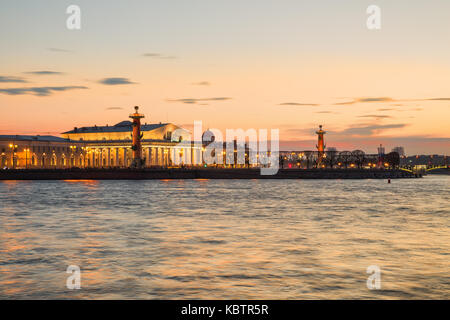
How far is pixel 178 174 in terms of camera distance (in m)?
125

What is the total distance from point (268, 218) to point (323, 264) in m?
17.4

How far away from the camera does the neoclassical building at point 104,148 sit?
140 meters

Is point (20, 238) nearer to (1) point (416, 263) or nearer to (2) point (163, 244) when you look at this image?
(2) point (163, 244)

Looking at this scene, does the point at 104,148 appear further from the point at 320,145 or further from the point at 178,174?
the point at 320,145

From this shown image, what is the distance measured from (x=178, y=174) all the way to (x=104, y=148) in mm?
42629

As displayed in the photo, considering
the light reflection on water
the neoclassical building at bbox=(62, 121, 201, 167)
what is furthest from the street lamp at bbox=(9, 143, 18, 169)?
the light reflection on water

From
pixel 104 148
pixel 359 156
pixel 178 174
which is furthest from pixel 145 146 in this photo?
pixel 359 156

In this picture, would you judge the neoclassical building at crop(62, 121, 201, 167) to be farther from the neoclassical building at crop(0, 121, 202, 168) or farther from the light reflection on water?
the light reflection on water

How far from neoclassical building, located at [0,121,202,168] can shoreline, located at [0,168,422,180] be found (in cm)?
2017

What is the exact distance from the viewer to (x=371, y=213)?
39.7m

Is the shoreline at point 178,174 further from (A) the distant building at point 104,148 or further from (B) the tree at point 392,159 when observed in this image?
(B) the tree at point 392,159

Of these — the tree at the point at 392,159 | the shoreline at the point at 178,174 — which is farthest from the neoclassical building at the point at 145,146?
the tree at the point at 392,159

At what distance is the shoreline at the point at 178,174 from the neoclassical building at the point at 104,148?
794 inches
